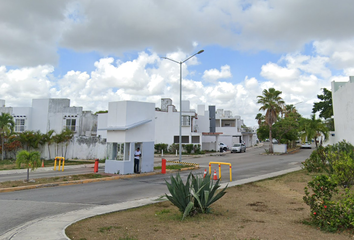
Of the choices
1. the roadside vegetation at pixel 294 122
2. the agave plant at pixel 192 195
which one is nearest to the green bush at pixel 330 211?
the agave plant at pixel 192 195

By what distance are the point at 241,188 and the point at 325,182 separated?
6088 millimetres

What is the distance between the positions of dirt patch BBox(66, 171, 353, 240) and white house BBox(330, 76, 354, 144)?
1186 centimetres

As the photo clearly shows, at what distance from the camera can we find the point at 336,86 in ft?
77.2

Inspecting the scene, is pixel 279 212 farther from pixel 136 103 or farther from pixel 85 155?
pixel 85 155

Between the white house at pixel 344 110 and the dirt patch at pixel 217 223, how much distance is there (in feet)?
38.9

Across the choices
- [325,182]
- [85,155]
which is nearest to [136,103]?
[325,182]

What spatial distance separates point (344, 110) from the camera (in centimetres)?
1989

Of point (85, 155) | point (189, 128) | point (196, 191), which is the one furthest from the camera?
point (189, 128)

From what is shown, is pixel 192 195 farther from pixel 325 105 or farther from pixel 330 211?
pixel 325 105

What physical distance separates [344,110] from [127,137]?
52.4 ft

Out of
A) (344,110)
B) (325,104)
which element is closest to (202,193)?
(344,110)

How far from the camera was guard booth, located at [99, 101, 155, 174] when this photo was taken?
16.8 m

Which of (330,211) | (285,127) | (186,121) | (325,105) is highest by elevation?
(325,105)

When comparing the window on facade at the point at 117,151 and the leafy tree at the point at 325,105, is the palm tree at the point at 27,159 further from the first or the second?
the leafy tree at the point at 325,105
